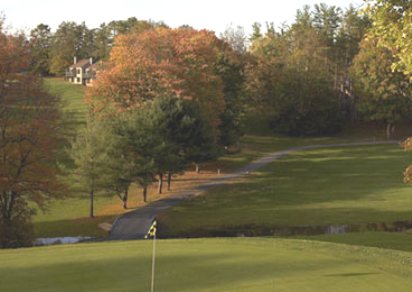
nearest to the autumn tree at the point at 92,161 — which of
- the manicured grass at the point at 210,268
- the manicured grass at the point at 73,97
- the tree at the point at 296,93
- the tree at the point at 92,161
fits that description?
the tree at the point at 92,161

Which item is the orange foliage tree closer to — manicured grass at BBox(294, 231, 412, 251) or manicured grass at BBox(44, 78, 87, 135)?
manicured grass at BBox(294, 231, 412, 251)

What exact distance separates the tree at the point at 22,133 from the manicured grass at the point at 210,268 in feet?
46.0

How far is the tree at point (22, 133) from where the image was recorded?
32.2m

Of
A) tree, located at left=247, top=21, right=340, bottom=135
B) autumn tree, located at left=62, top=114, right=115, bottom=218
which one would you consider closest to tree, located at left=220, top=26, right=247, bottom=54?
tree, located at left=247, top=21, right=340, bottom=135

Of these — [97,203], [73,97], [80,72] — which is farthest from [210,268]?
[80,72]

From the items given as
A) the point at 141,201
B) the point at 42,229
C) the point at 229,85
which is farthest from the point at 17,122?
the point at 229,85

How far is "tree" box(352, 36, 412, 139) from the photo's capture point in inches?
3509

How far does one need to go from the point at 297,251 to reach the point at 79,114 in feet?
270

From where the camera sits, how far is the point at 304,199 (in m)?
46.8

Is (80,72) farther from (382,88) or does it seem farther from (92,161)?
(92,161)

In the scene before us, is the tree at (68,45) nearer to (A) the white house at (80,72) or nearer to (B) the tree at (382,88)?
(A) the white house at (80,72)

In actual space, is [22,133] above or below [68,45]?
below

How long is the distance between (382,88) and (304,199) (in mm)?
47740

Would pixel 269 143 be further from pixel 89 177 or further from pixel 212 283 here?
pixel 212 283
